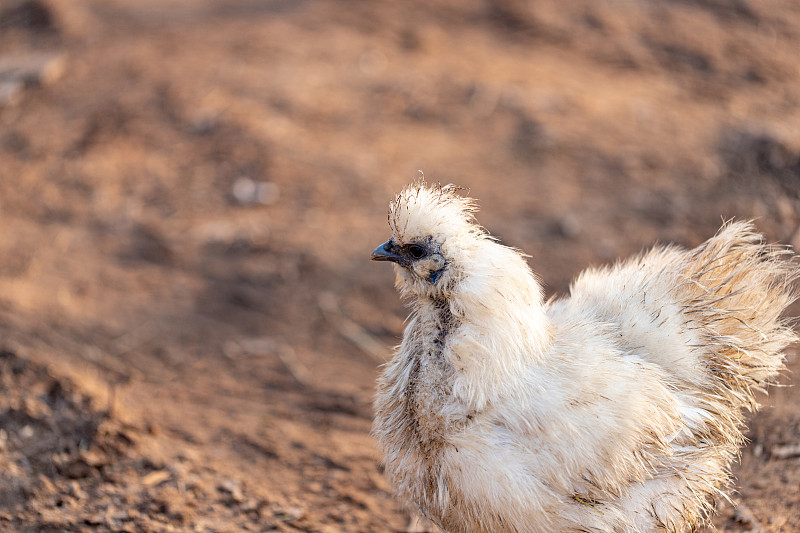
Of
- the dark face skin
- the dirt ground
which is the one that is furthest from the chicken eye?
the dirt ground

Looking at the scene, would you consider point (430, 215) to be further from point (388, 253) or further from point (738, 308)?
point (738, 308)

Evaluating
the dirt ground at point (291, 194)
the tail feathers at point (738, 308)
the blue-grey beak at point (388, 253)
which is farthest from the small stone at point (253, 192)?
the tail feathers at point (738, 308)

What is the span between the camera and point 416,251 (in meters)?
2.97

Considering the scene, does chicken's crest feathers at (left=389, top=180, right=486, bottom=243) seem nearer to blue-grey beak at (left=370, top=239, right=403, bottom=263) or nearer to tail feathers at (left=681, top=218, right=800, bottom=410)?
blue-grey beak at (left=370, top=239, right=403, bottom=263)

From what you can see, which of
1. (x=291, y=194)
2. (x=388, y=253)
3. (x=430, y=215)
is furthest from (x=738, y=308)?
(x=291, y=194)

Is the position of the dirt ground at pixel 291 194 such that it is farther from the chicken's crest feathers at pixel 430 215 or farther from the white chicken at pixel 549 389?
the chicken's crest feathers at pixel 430 215

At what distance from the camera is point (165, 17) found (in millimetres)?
9023

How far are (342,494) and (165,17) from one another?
23.5 ft

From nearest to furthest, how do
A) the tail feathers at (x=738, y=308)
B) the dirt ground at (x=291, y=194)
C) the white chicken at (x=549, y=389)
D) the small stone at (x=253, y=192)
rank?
the white chicken at (x=549, y=389)
the tail feathers at (x=738, y=308)
the dirt ground at (x=291, y=194)
the small stone at (x=253, y=192)

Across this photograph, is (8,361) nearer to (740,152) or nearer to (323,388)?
(323,388)

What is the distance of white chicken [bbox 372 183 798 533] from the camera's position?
8.94ft

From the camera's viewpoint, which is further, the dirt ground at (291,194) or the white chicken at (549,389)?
the dirt ground at (291,194)

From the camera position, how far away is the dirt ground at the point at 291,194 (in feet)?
13.0

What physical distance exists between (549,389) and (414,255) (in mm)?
763
